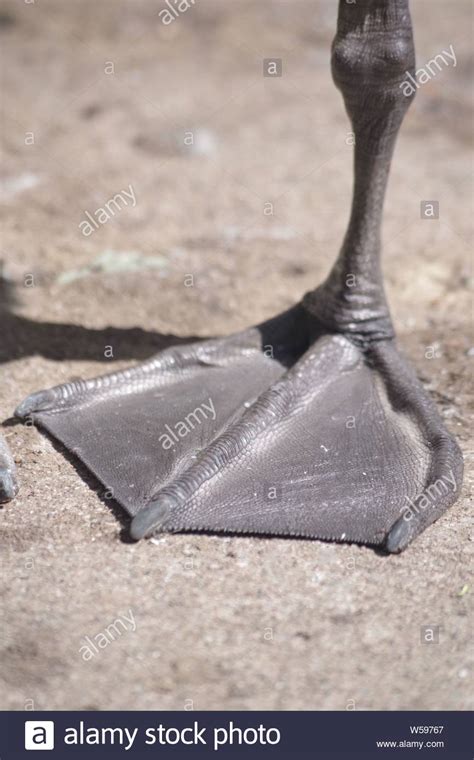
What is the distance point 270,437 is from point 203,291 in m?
1.79

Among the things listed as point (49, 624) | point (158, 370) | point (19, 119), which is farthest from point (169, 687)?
point (19, 119)

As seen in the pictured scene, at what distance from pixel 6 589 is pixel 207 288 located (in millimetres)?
2647

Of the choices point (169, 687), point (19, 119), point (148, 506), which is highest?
point (19, 119)

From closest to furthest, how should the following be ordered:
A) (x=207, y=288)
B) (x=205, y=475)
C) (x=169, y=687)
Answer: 1. (x=169, y=687)
2. (x=205, y=475)
3. (x=207, y=288)

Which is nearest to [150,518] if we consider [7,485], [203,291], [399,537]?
[7,485]

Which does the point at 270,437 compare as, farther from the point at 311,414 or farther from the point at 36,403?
the point at 36,403

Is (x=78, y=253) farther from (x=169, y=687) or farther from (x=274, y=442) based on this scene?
(x=169, y=687)

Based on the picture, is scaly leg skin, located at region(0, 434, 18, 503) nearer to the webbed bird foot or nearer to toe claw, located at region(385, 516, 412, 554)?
the webbed bird foot

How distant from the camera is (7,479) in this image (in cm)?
375

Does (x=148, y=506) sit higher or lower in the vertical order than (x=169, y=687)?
higher

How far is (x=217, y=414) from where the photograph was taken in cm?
415
